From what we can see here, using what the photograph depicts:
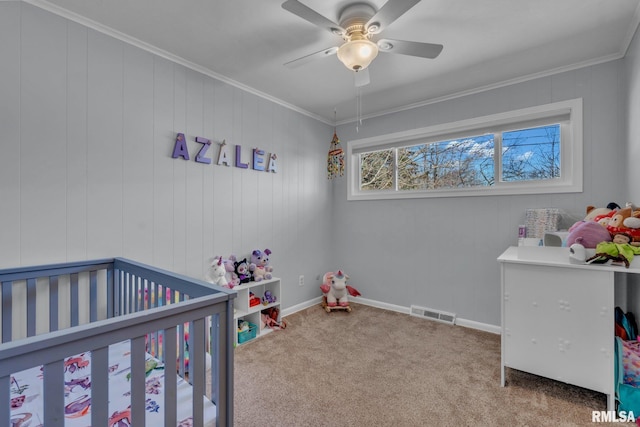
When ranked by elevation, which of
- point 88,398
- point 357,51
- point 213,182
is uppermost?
point 357,51

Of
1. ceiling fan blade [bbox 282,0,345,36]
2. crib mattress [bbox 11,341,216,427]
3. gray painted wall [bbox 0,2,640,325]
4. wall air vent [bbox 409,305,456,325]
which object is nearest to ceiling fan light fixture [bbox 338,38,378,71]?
ceiling fan blade [bbox 282,0,345,36]

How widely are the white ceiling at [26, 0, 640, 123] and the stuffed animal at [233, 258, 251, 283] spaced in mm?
1654

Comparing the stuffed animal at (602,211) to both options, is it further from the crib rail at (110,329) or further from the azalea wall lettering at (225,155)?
the azalea wall lettering at (225,155)

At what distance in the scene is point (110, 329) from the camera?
2.79 ft

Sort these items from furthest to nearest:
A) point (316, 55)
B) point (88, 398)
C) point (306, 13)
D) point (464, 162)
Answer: point (464, 162) → point (316, 55) → point (306, 13) → point (88, 398)

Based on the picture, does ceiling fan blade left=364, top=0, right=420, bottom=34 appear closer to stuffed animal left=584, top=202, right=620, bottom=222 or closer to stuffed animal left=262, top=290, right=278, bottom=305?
stuffed animal left=584, top=202, right=620, bottom=222

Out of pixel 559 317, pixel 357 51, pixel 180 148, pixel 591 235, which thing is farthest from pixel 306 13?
pixel 559 317

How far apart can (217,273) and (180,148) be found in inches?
40.9

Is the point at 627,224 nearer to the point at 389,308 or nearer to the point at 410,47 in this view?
the point at 410,47

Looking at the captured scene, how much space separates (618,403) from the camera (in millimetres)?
1605

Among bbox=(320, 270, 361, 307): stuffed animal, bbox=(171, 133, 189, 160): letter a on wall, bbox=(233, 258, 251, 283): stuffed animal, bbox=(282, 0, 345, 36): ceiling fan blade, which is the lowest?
bbox=(320, 270, 361, 307): stuffed animal

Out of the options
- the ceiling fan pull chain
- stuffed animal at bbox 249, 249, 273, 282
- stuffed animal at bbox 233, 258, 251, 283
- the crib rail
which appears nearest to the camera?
the crib rail

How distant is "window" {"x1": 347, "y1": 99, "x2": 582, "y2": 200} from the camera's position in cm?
242

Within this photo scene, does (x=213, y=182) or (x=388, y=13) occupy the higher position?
(x=388, y=13)
